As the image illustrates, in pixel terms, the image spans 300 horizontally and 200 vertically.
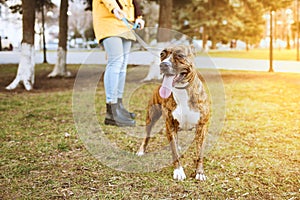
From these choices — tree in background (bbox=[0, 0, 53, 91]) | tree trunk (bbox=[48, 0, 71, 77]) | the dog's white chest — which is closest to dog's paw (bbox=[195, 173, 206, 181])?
the dog's white chest

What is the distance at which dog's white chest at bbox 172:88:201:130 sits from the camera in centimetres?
311

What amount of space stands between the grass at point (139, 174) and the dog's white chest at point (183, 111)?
19.6 inches

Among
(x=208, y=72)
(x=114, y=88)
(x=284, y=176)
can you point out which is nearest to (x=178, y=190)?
(x=284, y=176)

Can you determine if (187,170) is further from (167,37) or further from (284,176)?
(167,37)

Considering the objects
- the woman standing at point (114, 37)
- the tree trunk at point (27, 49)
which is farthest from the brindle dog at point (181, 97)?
the tree trunk at point (27, 49)

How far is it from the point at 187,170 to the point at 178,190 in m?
0.50

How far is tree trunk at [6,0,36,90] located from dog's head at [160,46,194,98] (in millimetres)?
7113

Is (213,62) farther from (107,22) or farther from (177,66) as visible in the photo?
(177,66)

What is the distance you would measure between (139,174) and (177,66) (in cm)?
105

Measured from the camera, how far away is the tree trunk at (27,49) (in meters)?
9.36

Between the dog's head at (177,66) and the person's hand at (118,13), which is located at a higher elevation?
the person's hand at (118,13)

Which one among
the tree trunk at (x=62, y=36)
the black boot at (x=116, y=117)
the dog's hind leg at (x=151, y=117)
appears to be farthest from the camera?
the tree trunk at (x=62, y=36)

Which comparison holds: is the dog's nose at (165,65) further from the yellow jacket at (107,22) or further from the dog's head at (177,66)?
the yellow jacket at (107,22)

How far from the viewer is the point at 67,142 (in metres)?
4.43
